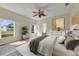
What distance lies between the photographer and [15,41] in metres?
2.17

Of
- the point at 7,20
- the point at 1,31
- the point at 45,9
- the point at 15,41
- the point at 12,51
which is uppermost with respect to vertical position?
the point at 45,9

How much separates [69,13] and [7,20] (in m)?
0.96

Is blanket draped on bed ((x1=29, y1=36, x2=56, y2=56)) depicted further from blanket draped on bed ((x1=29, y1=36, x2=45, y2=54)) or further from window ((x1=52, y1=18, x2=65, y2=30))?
window ((x1=52, y1=18, x2=65, y2=30))

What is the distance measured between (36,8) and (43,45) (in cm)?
58

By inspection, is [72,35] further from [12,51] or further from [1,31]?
[1,31]

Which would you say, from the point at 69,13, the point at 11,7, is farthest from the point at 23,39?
the point at 69,13

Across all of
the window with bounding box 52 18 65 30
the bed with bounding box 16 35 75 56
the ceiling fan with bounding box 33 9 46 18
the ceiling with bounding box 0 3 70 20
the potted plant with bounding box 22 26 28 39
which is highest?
the ceiling with bounding box 0 3 70 20

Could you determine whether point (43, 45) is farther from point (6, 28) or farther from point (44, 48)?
point (6, 28)

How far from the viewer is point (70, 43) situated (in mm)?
2088

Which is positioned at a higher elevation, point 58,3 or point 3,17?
point 58,3

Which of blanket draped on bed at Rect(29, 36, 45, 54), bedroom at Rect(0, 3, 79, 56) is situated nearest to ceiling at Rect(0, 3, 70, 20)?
bedroom at Rect(0, 3, 79, 56)

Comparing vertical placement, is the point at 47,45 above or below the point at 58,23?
below

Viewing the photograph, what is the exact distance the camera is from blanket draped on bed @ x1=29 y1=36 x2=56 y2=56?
213cm

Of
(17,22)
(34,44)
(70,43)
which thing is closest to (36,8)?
(17,22)
